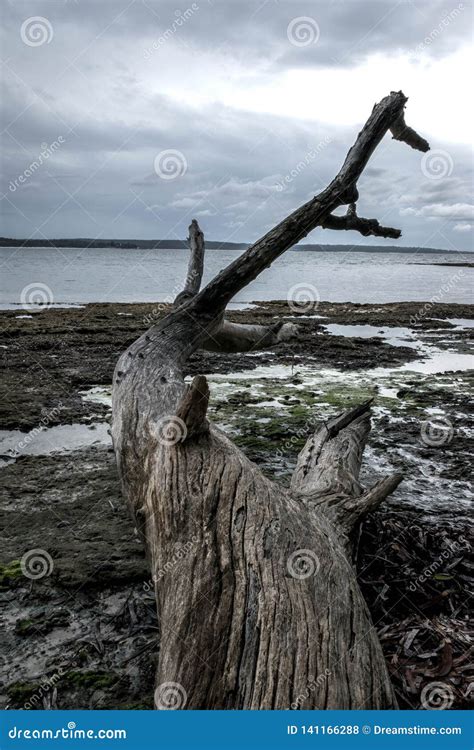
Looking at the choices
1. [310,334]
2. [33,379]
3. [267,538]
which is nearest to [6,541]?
[267,538]

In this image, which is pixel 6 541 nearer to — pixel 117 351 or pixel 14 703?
pixel 14 703

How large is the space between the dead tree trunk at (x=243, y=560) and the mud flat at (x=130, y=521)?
392mm

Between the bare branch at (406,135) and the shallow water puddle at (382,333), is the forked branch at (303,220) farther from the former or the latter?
the shallow water puddle at (382,333)

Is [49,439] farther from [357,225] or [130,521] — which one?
[357,225]

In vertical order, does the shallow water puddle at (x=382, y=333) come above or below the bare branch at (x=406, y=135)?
below

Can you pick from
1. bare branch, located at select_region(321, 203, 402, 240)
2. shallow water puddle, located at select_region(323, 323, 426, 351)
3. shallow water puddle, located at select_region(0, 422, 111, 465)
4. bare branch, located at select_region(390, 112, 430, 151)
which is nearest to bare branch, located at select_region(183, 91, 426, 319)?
bare branch, located at select_region(390, 112, 430, 151)

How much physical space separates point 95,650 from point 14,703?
0.50 meters

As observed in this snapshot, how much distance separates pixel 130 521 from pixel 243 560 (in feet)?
6.77

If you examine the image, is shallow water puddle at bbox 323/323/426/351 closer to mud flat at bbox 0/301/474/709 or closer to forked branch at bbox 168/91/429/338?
mud flat at bbox 0/301/474/709

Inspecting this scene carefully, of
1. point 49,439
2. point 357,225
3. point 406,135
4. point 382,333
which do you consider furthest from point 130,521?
point 382,333

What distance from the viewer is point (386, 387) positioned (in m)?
9.62

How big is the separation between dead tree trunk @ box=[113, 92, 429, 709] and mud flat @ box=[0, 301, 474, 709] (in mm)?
392

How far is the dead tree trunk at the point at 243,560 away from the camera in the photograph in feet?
7.72

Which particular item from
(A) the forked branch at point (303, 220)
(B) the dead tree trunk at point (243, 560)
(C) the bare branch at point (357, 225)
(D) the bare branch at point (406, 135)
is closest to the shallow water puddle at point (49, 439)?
(B) the dead tree trunk at point (243, 560)
